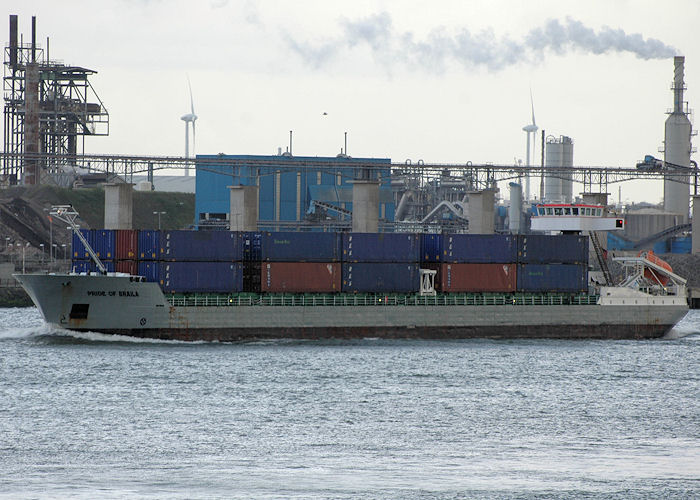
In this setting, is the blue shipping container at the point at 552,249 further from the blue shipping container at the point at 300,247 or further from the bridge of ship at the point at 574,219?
the blue shipping container at the point at 300,247

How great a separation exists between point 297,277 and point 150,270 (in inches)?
327

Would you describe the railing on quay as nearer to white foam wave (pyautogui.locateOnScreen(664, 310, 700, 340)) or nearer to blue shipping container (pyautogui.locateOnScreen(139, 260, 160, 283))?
blue shipping container (pyautogui.locateOnScreen(139, 260, 160, 283))

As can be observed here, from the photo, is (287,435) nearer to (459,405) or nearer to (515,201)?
(459,405)

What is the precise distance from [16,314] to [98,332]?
30.1 metres

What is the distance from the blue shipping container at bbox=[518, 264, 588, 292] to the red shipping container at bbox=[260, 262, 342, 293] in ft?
38.9

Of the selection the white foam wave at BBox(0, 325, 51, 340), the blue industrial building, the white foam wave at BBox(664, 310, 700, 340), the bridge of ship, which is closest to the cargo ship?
the white foam wave at BBox(0, 325, 51, 340)

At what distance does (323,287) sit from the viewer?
207ft

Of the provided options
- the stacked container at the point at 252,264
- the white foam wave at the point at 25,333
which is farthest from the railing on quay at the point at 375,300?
the white foam wave at the point at 25,333

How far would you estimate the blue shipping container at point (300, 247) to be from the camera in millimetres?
62781

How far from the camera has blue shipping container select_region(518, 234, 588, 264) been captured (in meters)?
67.1

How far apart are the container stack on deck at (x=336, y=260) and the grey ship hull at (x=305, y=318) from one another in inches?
51.6

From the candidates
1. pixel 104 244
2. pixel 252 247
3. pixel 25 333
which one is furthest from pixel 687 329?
pixel 25 333

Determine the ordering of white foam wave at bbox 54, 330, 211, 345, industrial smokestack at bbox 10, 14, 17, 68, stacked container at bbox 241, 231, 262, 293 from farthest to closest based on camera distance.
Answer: industrial smokestack at bbox 10, 14, 17, 68
stacked container at bbox 241, 231, 262, 293
white foam wave at bbox 54, 330, 211, 345

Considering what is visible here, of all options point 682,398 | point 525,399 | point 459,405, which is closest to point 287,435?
point 459,405
